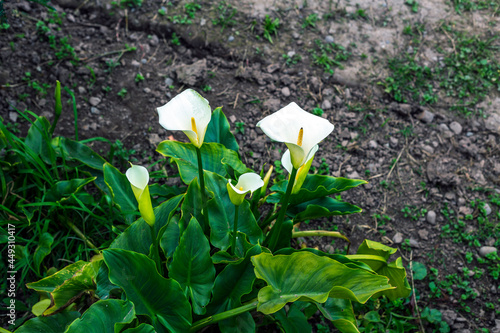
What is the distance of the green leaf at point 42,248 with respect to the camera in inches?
59.9

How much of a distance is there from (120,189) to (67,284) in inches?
16.8

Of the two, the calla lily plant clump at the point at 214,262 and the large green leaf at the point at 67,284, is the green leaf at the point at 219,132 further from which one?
the large green leaf at the point at 67,284

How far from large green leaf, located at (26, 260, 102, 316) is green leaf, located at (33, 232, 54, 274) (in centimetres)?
30

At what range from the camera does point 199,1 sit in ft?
8.54

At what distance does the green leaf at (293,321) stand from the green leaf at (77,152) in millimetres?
1032

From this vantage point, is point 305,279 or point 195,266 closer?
point 305,279

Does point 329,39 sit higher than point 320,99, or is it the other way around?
point 329,39

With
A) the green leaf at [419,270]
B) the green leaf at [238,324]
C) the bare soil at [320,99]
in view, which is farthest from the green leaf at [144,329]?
the green leaf at [419,270]

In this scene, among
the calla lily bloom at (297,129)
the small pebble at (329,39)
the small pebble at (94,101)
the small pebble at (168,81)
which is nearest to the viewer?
the calla lily bloom at (297,129)

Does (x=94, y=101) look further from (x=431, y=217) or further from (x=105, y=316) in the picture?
(x=431, y=217)

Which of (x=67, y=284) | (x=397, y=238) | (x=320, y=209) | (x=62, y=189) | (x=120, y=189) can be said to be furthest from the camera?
(x=397, y=238)

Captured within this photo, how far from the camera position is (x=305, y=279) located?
3.70ft

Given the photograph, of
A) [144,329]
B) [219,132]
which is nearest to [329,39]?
[219,132]

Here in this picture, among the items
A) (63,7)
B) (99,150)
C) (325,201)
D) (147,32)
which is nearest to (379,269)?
(325,201)
